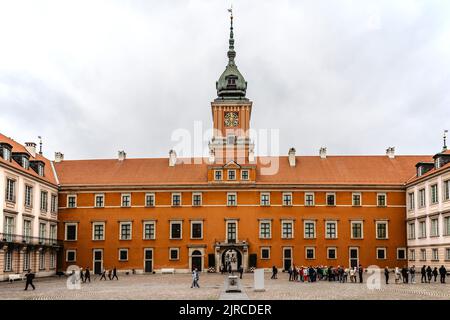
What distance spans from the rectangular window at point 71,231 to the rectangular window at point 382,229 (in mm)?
30804

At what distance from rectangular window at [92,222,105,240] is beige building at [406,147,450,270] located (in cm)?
3082

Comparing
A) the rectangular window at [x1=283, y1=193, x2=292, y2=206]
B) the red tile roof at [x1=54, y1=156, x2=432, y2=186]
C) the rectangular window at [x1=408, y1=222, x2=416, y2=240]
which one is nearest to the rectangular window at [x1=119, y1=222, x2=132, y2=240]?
the red tile roof at [x1=54, y1=156, x2=432, y2=186]

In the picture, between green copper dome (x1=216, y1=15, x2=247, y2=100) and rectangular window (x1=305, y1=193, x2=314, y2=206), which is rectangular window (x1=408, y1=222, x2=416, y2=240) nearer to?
rectangular window (x1=305, y1=193, x2=314, y2=206)

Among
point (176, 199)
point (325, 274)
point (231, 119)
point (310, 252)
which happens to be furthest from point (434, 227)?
point (231, 119)

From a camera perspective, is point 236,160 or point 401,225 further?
point 236,160

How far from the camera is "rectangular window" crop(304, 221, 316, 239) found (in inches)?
2384

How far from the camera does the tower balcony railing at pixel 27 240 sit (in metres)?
46.6

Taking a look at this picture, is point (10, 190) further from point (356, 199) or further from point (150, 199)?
point (356, 199)

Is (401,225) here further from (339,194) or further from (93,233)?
(93,233)

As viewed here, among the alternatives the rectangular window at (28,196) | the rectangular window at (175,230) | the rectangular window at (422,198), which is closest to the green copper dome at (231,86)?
the rectangular window at (175,230)

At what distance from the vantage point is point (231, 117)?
72750 mm

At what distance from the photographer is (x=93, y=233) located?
2420 inches
